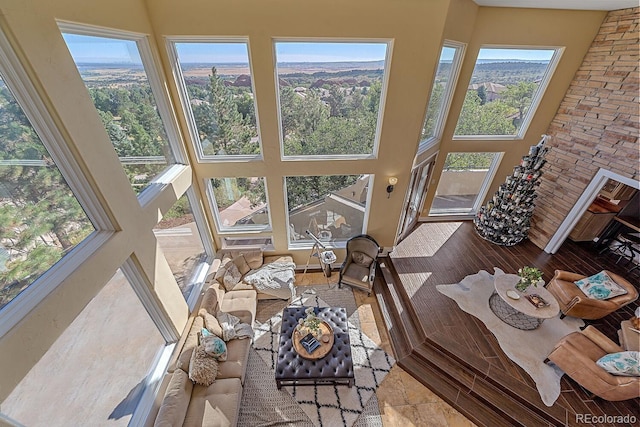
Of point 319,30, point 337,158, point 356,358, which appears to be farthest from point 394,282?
point 319,30

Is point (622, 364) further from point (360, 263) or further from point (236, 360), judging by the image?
point (236, 360)

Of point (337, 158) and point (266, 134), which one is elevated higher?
point (266, 134)

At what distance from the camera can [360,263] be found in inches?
241

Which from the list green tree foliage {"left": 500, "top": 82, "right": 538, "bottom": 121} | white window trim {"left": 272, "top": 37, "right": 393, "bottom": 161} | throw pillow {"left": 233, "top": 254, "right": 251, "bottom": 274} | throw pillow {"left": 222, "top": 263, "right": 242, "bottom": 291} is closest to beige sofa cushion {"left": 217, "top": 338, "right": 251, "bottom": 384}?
throw pillow {"left": 222, "top": 263, "right": 242, "bottom": 291}

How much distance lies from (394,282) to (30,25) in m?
6.42

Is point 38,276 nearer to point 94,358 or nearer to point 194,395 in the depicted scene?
point 94,358

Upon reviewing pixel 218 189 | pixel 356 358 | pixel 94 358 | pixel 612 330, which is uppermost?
pixel 218 189

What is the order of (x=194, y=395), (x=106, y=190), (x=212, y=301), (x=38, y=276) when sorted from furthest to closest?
(x=212, y=301)
(x=194, y=395)
(x=106, y=190)
(x=38, y=276)

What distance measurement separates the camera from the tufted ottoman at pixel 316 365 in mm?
4043

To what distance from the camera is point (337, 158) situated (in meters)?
5.10

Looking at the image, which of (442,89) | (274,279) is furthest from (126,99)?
(442,89)

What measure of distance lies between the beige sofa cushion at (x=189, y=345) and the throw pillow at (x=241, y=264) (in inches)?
59.1

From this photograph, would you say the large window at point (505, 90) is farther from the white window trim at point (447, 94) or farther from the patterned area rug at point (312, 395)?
the patterned area rug at point (312, 395)

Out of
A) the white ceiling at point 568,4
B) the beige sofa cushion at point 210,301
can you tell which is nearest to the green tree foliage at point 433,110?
the white ceiling at point 568,4
